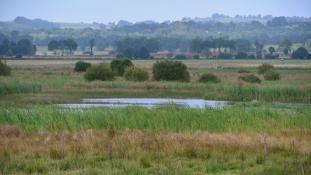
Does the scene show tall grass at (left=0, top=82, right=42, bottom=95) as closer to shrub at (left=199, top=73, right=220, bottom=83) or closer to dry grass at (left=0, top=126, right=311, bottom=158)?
shrub at (left=199, top=73, right=220, bottom=83)

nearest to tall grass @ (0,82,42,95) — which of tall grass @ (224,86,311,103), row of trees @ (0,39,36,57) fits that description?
tall grass @ (224,86,311,103)

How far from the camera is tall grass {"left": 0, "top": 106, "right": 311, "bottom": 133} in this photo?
89.1 ft

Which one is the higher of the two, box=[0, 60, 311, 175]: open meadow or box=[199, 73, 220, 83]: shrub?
box=[0, 60, 311, 175]: open meadow

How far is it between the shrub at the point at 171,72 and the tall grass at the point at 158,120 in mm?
39594

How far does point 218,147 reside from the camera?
70.1 feet

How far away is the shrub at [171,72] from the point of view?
232 feet

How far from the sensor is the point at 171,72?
233 ft

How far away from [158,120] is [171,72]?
4281 cm

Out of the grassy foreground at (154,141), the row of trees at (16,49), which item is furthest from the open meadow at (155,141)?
the row of trees at (16,49)

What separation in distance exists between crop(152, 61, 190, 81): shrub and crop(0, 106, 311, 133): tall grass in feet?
130

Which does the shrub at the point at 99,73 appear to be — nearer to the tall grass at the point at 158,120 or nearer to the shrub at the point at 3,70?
the shrub at the point at 3,70

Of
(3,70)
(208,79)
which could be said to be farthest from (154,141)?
(3,70)

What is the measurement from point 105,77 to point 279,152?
49353 millimetres

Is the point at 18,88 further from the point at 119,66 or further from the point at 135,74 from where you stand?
the point at 119,66
